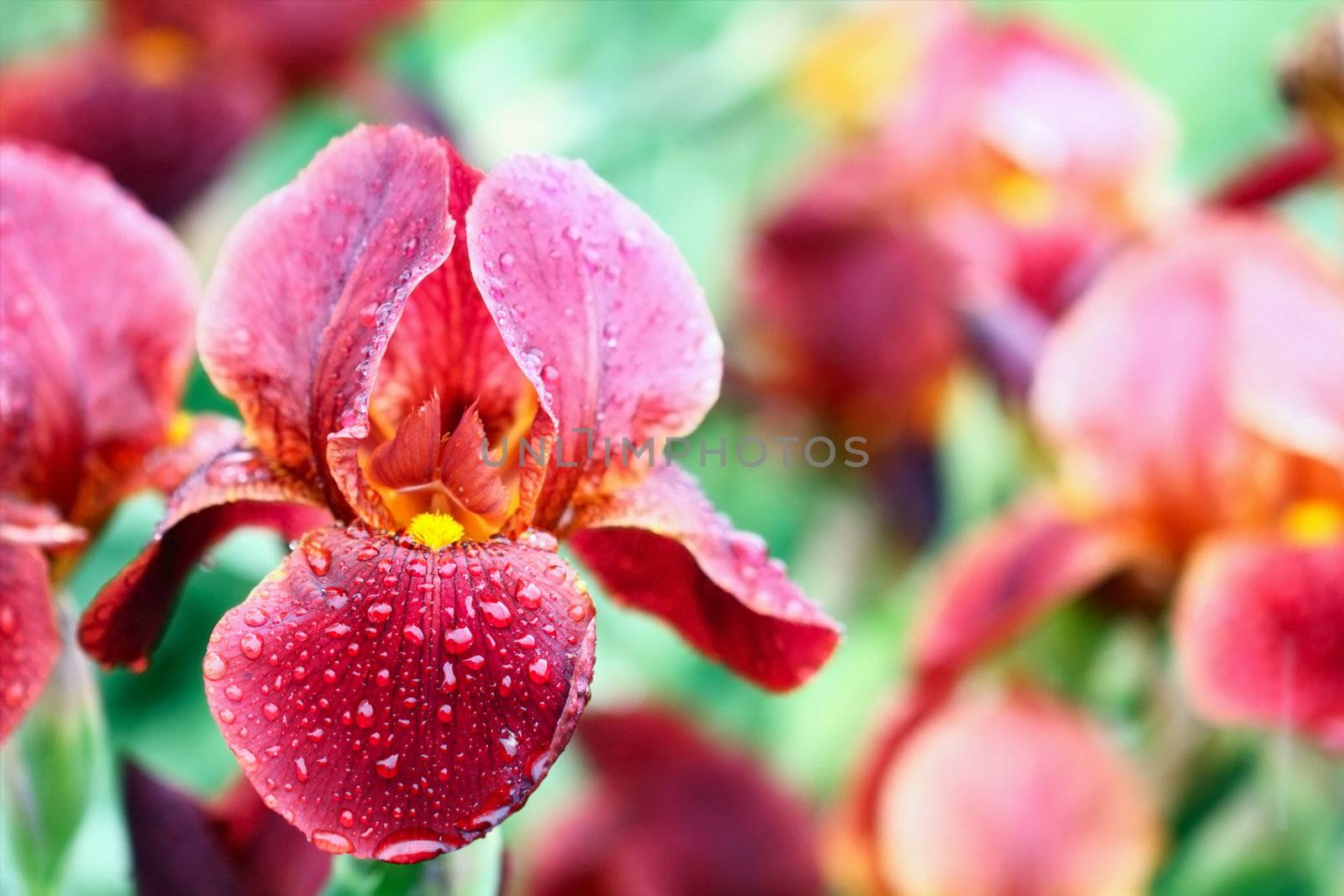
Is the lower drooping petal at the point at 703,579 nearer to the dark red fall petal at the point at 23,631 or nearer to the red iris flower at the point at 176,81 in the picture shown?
the dark red fall petal at the point at 23,631

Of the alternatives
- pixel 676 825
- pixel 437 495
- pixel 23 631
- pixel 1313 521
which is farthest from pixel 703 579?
pixel 1313 521

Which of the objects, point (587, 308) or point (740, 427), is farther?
point (740, 427)

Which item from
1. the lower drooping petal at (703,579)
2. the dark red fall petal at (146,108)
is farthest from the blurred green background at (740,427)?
the lower drooping petal at (703,579)

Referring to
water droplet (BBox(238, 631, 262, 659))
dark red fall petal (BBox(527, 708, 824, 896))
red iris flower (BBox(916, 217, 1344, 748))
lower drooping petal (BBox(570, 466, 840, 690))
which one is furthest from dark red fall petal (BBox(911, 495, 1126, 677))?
water droplet (BBox(238, 631, 262, 659))

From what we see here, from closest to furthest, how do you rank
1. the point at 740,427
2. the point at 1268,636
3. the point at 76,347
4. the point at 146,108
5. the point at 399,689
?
1. the point at 399,689
2. the point at 76,347
3. the point at 1268,636
4. the point at 146,108
5. the point at 740,427

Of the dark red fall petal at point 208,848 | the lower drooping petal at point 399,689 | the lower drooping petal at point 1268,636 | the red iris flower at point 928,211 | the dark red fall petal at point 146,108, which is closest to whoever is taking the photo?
the lower drooping petal at point 399,689

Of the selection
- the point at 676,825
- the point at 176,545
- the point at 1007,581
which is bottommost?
the point at 676,825

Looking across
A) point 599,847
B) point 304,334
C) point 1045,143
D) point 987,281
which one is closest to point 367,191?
point 304,334

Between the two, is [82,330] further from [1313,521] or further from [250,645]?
[1313,521]
